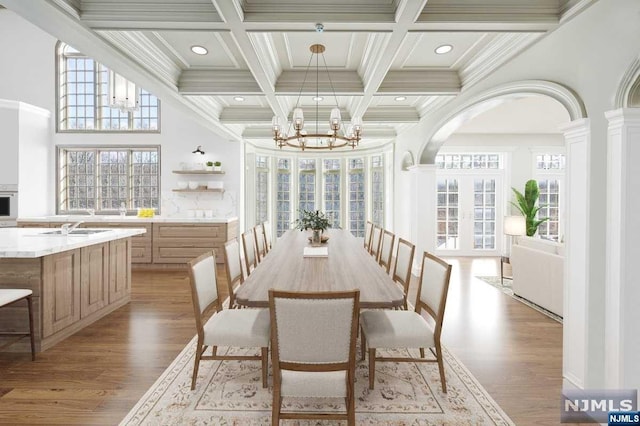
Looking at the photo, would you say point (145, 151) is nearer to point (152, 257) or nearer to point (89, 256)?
point (152, 257)

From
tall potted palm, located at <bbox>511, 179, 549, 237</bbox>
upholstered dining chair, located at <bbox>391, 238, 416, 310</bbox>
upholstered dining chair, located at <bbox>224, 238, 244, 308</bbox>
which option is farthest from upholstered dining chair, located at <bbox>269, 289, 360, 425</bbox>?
tall potted palm, located at <bbox>511, 179, 549, 237</bbox>

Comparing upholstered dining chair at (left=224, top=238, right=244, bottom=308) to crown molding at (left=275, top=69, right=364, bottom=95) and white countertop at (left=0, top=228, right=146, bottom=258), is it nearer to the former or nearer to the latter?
white countertop at (left=0, top=228, right=146, bottom=258)

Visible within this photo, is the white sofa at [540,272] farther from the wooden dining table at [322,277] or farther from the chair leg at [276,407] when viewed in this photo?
→ the chair leg at [276,407]

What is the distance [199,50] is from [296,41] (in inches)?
38.2

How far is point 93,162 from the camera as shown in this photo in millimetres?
6824

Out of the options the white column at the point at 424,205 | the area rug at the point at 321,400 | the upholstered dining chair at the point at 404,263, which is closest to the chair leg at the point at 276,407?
the area rug at the point at 321,400

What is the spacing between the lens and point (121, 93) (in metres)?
4.33

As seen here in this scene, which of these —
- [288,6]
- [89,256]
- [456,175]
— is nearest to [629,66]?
[288,6]

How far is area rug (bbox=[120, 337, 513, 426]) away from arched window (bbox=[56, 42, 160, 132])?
229 inches

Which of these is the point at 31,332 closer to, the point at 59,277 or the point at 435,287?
the point at 59,277

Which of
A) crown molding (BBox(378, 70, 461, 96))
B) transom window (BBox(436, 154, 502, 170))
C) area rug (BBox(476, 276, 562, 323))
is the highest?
crown molding (BBox(378, 70, 461, 96))

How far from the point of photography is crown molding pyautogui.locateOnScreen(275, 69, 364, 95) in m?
3.77

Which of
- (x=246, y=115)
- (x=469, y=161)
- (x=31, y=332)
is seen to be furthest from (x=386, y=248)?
(x=469, y=161)
